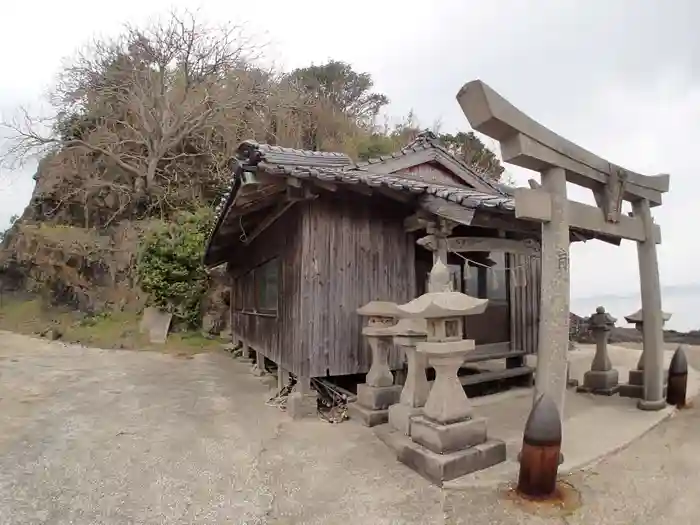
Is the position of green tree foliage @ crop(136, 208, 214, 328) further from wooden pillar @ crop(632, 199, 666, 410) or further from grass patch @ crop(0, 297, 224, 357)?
wooden pillar @ crop(632, 199, 666, 410)

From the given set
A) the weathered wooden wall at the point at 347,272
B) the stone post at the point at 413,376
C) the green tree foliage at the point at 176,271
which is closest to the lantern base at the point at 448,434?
the stone post at the point at 413,376

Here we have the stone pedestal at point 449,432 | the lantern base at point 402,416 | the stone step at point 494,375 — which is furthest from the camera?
the stone step at point 494,375

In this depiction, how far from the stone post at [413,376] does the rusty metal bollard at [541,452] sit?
54.6 inches

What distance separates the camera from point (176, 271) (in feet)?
45.5

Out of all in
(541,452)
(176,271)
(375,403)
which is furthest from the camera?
(176,271)

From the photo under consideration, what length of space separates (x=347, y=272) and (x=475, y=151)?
53.4ft

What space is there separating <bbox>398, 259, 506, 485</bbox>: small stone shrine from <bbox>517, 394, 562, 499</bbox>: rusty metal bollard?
22.9 inches

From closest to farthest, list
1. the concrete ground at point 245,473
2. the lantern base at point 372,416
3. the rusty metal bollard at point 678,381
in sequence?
1. the concrete ground at point 245,473
2. the lantern base at point 372,416
3. the rusty metal bollard at point 678,381

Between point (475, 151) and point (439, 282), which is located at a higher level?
point (475, 151)

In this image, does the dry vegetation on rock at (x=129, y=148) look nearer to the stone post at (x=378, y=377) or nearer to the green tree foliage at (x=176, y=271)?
the green tree foliage at (x=176, y=271)

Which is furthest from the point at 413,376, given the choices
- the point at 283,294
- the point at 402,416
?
the point at 283,294

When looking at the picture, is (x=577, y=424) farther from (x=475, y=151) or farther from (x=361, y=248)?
(x=475, y=151)

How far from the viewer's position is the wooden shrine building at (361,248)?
5.62m

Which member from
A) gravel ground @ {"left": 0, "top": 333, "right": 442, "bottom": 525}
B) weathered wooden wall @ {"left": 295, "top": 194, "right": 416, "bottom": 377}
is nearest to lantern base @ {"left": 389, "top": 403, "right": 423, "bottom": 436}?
gravel ground @ {"left": 0, "top": 333, "right": 442, "bottom": 525}
